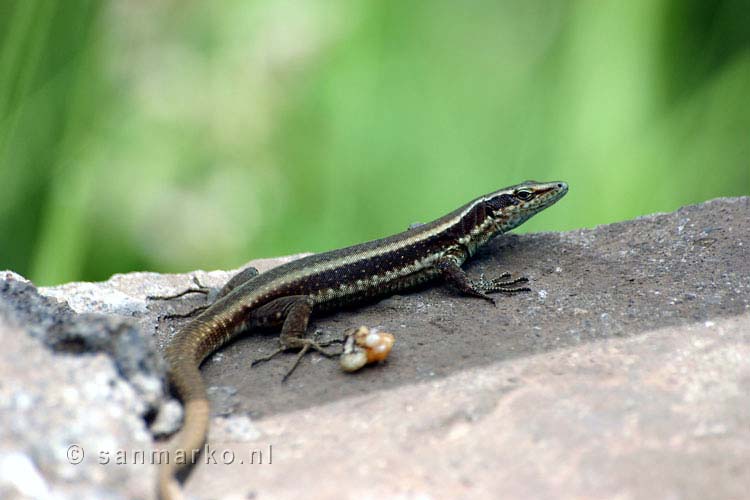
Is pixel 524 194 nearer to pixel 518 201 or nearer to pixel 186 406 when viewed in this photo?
pixel 518 201

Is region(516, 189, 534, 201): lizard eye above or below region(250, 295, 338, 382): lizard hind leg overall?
above

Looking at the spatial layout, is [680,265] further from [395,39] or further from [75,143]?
[75,143]

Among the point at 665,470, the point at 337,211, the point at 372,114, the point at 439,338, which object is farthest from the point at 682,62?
the point at 665,470

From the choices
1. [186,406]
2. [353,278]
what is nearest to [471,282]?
[353,278]

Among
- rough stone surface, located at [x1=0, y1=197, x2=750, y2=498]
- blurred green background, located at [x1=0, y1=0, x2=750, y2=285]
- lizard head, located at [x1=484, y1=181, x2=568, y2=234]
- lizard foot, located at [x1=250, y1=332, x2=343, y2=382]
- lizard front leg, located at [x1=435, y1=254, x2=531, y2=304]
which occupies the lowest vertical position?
rough stone surface, located at [x1=0, y1=197, x2=750, y2=498]

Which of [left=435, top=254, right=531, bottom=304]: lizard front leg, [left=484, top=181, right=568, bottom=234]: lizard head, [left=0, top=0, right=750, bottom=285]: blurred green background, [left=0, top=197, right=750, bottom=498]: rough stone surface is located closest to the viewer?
[left=0, top=197, right=750, bottom=498]: rough stone surface

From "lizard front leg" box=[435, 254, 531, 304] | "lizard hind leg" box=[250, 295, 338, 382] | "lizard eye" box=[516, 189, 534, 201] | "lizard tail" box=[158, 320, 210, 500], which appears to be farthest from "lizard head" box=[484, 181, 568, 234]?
"lizard tail" box=[158, 320, 210, 500]

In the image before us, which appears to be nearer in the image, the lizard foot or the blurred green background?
the lizard foot

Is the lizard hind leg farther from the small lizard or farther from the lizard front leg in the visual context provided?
the lizard front leg
